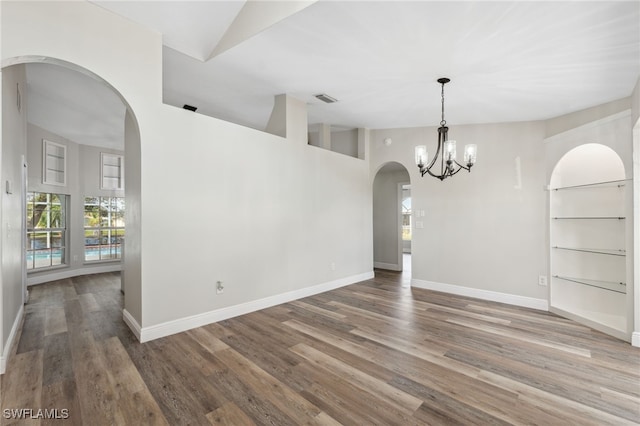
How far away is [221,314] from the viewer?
3.60 meters

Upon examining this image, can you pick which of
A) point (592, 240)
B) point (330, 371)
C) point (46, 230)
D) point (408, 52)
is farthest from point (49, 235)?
point (592, 240)

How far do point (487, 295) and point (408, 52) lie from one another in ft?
12.5

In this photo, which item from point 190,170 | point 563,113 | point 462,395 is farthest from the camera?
point 563,113

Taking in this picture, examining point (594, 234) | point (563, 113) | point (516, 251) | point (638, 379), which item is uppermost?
point (563, 113)

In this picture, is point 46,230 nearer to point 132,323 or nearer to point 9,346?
point 9,346

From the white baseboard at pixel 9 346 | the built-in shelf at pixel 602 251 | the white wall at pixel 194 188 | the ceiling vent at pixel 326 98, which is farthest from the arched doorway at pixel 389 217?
the white baseboard at pixel 9 346

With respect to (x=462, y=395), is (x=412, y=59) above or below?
above

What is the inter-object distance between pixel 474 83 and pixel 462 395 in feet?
10.5

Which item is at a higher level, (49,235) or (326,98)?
(326,98)

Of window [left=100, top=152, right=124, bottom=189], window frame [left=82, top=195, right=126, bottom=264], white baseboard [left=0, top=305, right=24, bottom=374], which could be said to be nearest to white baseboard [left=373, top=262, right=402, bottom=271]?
window frame [left=82, top=195, right=126, bottom=264]

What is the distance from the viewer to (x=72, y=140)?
6543 mm

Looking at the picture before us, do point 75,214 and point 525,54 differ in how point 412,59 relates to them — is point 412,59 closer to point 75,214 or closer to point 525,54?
point 525,54

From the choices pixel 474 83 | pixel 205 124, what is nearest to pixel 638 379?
pixel 474 83

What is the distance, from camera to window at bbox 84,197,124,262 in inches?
273
